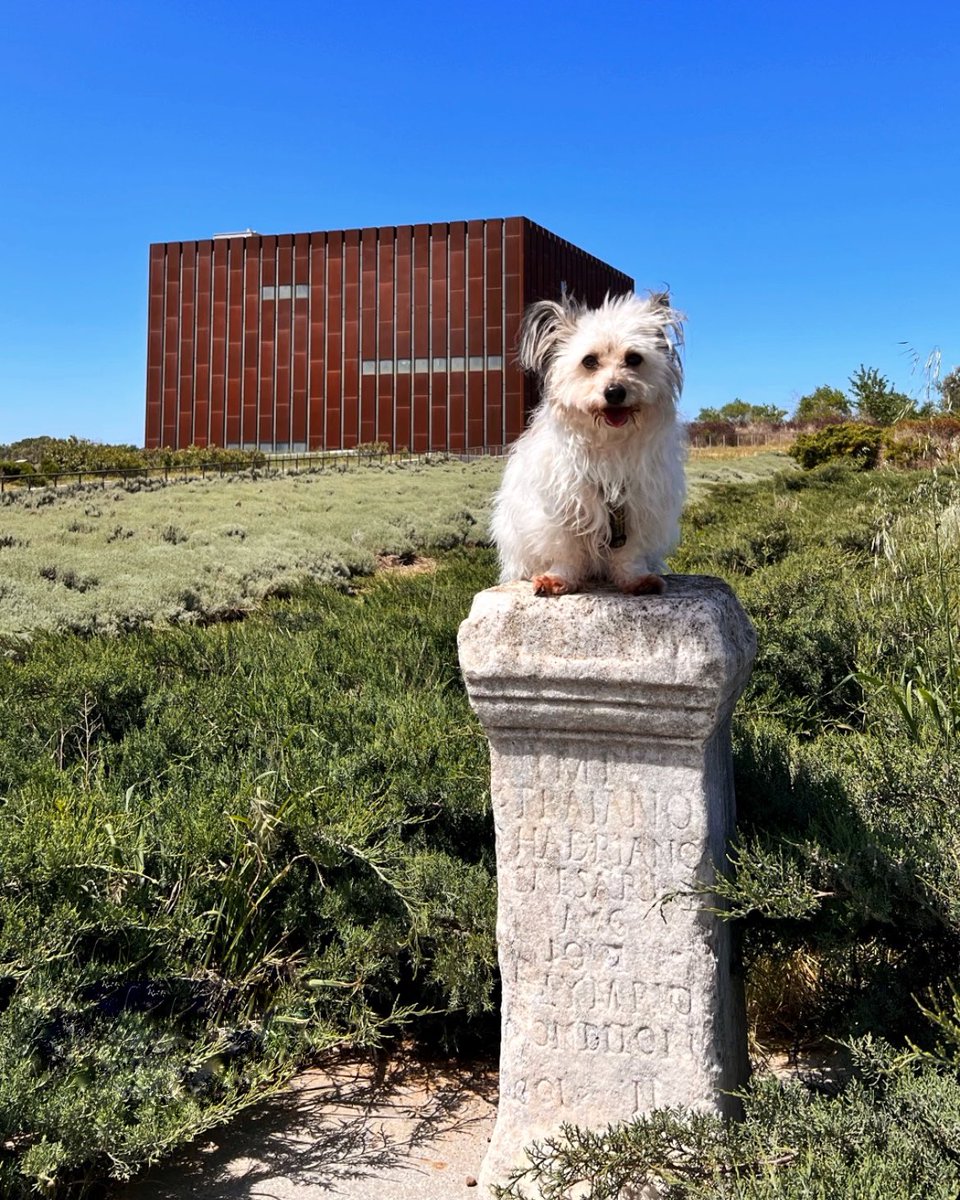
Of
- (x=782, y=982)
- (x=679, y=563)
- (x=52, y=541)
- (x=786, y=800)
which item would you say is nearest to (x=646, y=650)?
(x=786, y=800)

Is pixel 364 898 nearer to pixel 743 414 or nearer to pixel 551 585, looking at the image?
pixel 551 585

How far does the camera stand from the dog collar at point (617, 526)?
9.73 feet

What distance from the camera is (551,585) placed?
9.69 ft

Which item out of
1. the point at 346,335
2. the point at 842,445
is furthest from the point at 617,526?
the point at 346,335

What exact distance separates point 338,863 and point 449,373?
42.4m

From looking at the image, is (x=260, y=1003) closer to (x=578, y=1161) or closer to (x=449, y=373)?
(x=578, y=1161)

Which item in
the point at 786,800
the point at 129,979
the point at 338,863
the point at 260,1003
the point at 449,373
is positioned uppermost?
the point at 449,373

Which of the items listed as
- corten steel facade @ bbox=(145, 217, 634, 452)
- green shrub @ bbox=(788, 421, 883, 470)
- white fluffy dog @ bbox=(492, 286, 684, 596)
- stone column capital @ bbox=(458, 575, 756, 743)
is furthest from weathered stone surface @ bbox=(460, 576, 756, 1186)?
corten steel facade @ bbox=(145, 217, 634, 452)

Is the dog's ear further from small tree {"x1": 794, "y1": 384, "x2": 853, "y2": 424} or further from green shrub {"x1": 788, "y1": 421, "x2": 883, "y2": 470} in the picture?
small tree {"x1": 794, "y1": 384, "x2": 853, "y2": 424}

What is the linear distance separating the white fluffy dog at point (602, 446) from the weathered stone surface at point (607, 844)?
0.18 m

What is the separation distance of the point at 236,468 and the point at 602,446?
3365 centimetres

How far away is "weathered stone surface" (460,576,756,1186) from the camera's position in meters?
2.71

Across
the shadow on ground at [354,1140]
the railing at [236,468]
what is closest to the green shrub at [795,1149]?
the shadow on ground at [354,1140]

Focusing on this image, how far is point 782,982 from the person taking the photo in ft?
11.8
